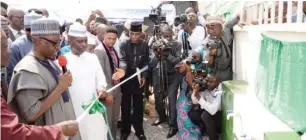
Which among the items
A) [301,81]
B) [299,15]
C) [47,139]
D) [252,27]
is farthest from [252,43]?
[47,139]

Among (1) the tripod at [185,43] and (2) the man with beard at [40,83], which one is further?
(1) the tripod at [185,43]

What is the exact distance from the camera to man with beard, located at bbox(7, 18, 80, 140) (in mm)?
2068

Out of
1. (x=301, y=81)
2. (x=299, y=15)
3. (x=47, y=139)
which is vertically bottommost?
(x=47, y=139)

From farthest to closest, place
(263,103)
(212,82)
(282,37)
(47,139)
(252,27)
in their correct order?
(212,82) → (252,27) → (263,103) → (282,37) → (47,139)

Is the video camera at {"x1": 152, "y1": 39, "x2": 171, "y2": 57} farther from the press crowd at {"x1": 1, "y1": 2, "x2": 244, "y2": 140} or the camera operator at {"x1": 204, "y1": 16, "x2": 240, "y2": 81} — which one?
the camera operator at {"x1": 204, "y1": 16, "x2": 240, "y2": 81}

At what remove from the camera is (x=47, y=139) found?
5.49 feet

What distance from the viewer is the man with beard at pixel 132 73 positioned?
416 cm

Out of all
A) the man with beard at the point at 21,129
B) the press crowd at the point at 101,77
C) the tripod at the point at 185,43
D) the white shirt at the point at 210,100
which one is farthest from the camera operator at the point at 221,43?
the man with beard at the point at 21,129

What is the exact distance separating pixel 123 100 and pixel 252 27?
6.65 feet

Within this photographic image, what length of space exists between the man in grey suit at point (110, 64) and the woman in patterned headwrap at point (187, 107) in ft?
2.69

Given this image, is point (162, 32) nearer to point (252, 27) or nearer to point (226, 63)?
point (226, 63)

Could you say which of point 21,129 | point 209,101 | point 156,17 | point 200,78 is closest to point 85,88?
point 21,129

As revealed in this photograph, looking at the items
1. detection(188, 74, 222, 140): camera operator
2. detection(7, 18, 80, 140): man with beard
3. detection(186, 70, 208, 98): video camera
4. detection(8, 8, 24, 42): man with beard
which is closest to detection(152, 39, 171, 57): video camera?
detection(186, 70, 208, 98): video camera

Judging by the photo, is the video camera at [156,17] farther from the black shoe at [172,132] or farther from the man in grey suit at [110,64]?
the black shoe at [172,132]
